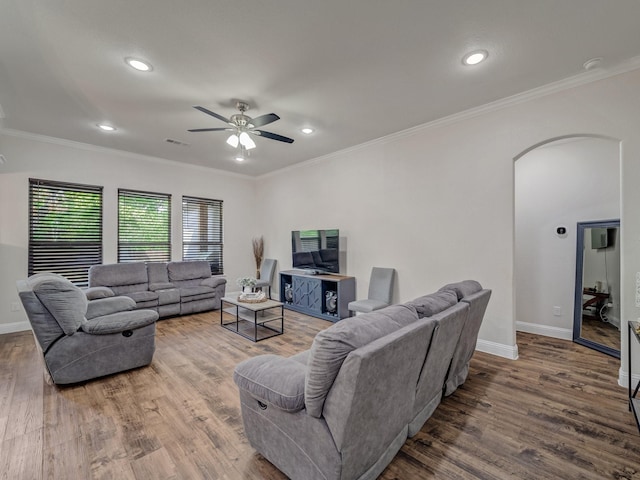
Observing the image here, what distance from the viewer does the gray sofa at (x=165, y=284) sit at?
15.6 feet

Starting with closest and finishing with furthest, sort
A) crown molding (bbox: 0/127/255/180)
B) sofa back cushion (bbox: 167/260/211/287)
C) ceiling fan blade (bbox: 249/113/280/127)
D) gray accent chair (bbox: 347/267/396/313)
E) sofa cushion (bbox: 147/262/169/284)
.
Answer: ceiling fan blade (bbox: 249/113/280/127) < gray accent chair (bbox: 347/267/396/313) < crown molding (bbox: 0/127/255/180) < sofa cushion (bbox: 147/262/169/284) < sofa back cushion (bbox: 167/260/211/287)

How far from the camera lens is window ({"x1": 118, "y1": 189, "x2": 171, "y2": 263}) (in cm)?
529

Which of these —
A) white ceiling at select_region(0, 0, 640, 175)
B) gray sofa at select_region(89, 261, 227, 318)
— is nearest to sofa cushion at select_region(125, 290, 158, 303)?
gray sofa at select_region(89, 261, 227, 318)

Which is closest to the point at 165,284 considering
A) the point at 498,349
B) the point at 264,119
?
the point at 264,119

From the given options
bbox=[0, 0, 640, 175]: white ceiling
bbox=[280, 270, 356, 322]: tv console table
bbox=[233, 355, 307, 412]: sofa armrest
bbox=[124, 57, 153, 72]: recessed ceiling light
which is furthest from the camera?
bbox=[280, 270, 356, 322]: tv console table

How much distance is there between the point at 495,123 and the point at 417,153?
1.01 meters

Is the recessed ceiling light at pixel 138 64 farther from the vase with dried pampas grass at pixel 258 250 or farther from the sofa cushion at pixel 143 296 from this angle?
the vase with dried pampas grass at pixel 258 250

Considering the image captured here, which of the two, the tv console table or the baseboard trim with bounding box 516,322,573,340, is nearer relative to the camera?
the baseboard trim with bounding box 516,322,573,340

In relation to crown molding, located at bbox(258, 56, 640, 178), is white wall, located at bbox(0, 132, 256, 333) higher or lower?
lower

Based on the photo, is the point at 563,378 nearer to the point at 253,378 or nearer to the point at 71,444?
the point at 253,378

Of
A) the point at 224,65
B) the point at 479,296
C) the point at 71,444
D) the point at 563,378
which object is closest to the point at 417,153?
the point at 479,296

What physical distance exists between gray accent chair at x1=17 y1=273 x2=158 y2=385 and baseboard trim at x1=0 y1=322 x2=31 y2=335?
7.48 ft

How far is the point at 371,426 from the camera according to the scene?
1.50 metres

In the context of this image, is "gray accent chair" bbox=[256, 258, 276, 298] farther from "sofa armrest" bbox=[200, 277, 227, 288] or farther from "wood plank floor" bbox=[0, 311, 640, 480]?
"wood plank floor" bbox=[0, 311, 640, 480]
